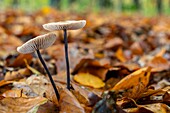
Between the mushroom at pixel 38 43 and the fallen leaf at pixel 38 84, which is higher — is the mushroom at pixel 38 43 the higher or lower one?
the higher one

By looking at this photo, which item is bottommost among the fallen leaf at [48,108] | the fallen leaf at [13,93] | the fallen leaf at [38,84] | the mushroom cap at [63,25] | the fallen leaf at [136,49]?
the fallen leaf at [136,49]

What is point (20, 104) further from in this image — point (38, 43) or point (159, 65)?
point (159, 65)

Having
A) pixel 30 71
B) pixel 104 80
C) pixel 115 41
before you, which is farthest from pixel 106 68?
pixel 115 41

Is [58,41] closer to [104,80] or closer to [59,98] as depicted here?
[104,80]

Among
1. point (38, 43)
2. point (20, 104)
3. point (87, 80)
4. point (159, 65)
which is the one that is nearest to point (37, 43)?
point (38, 43)

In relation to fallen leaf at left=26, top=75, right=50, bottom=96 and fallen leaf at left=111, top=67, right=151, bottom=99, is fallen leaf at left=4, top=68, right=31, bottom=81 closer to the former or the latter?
fallen leaf at left=26, top=75, right=50, bottom=96

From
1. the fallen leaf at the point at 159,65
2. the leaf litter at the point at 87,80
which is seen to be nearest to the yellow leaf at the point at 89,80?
the leaf litter at the point at 87,80

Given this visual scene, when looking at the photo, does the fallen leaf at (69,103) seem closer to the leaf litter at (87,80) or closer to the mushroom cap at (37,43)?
the leaf litter at (87,80)

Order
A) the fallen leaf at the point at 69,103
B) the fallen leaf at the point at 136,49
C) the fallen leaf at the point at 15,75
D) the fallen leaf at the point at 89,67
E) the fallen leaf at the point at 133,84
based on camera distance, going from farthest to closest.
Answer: the fallen leaf at the point at 136,49 → the fallen leaf at the point at 89,67 → the fallen leaf at the point at 15,75 → the fallen leaf at the point at 133,84 → the fallen leaf at the point at 69,103
